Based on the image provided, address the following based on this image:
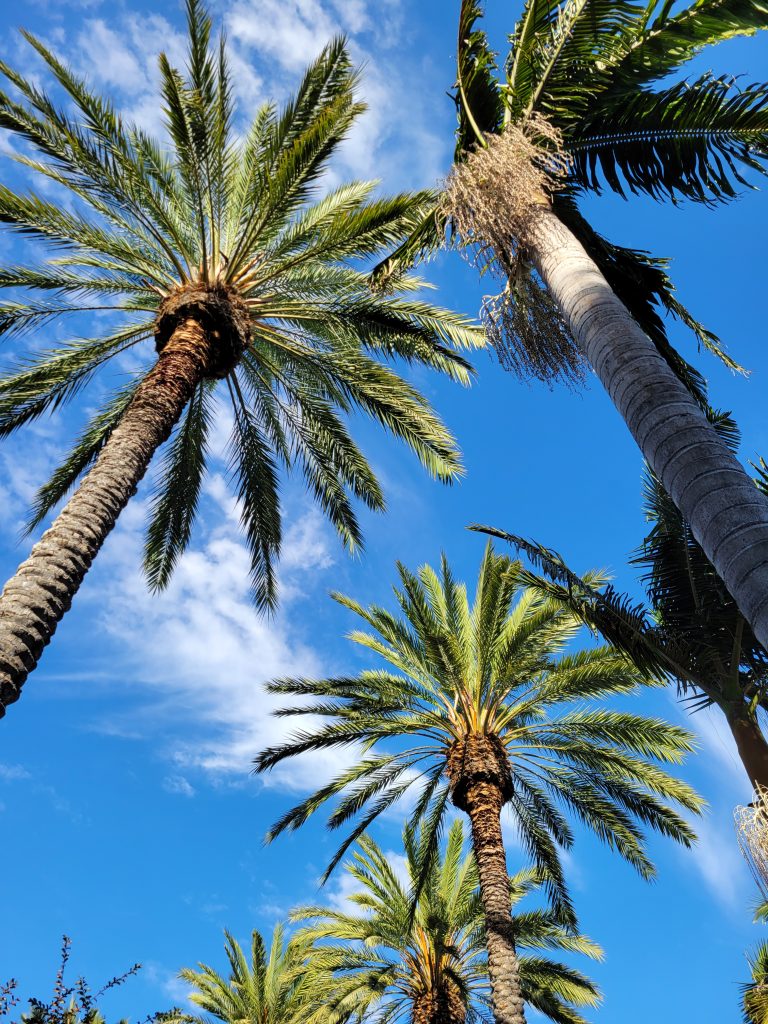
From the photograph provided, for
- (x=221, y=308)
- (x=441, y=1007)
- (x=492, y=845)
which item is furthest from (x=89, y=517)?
(x=441, y=1007)

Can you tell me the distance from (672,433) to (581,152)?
4110mm

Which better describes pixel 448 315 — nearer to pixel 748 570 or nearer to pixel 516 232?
pixel 516 232

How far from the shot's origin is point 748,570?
3535 millimetres

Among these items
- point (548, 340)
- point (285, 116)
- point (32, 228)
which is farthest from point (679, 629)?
point (32, 228)

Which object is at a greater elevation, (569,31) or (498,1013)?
(569,31)

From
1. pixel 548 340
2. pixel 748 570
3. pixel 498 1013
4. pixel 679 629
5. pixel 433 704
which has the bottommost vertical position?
pixel 748 570

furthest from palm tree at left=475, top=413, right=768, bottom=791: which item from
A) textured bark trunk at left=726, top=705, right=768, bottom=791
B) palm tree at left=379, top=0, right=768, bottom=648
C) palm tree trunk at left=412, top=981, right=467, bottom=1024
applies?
palm tree trunk at left=412, top=981, right=467, bottom=1024

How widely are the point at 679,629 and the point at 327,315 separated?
6.20 meters

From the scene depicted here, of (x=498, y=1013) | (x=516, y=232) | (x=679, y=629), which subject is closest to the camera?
(x=516, y=232)

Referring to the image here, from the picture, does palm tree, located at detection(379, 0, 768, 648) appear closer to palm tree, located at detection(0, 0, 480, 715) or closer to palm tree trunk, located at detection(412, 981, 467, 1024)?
palm tree, located at detection(0, 0, 480, 715)

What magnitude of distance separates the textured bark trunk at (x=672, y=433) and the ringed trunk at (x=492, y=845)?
29.6 feet

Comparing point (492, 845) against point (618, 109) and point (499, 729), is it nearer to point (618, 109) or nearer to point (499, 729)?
point (499, 729)

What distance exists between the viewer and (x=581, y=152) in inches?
282

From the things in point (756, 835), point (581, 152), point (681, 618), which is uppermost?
point (581, 152)
